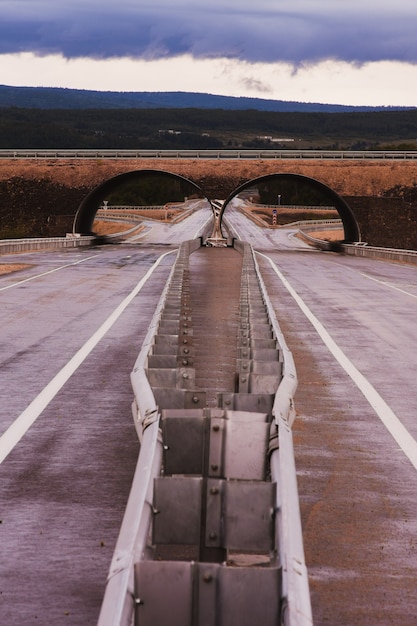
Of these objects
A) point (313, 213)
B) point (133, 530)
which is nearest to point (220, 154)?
point (313, 213)

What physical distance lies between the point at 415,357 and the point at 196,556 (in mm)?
14175

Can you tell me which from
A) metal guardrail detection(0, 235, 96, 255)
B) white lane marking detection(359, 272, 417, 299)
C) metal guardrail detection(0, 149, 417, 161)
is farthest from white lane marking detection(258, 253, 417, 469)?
metal guardrail detection(0, 149, 417, 161)

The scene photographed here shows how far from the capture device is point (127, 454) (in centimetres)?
1323

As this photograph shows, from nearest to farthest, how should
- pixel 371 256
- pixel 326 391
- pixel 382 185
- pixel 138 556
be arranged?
pixel 138 556 → pixel 326 391 → pixel 371 256 → pixel 382 185

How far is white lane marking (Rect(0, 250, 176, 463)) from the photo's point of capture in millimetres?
13727

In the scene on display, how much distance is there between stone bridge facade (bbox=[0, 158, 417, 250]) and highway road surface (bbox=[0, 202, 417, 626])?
194 ft

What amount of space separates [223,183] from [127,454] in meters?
82.3

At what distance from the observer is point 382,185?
298 ft

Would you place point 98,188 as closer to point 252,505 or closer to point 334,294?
point 334,294

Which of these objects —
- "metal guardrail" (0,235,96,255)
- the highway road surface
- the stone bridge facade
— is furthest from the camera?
the stone bridge facade

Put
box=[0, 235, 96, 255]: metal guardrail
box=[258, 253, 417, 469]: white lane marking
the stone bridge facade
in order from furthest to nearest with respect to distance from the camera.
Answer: the stone bridge facade, box=[0, 235, 96, 255]: metal guardrail, box=[258, 253, 417, 469]: white lane marking

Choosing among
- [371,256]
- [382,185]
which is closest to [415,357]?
[371,256]

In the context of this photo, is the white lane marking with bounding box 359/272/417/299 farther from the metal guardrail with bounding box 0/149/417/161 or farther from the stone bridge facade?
the metal guardrail with bounding box 0/149/417/161

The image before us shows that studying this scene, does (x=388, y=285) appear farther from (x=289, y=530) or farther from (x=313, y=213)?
(x=313, y=213)
